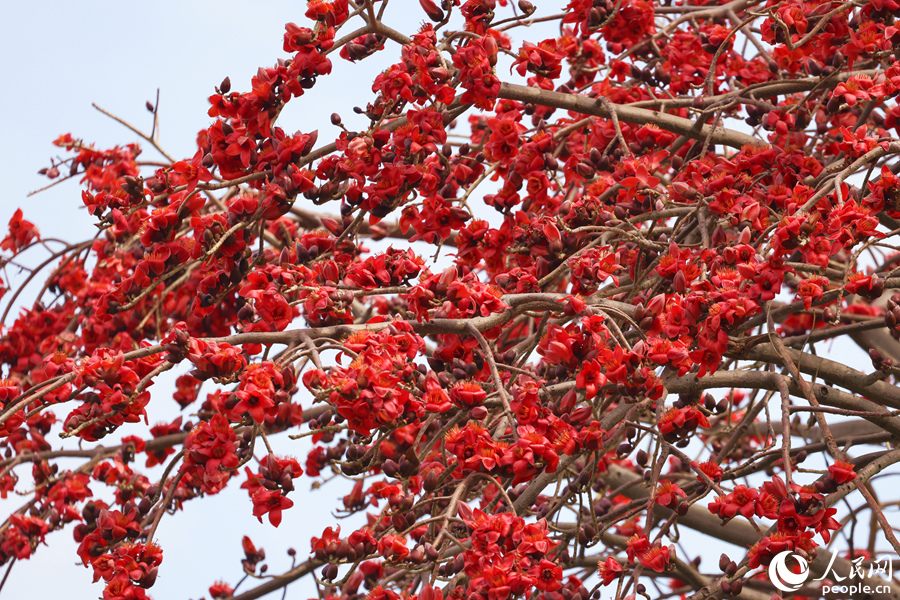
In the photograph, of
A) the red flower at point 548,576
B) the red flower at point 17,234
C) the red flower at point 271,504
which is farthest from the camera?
the red flower at point 17,234

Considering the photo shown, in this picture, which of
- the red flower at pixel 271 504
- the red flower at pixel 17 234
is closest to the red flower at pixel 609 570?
the red flower at pixel 271 504

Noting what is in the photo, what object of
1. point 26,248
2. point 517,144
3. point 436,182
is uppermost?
point 26,248

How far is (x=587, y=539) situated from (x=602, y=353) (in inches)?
25.1

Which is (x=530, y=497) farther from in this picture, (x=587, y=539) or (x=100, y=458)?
(x=100, y=458)

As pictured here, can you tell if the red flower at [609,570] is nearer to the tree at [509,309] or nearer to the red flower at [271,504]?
the tree at [509,309]

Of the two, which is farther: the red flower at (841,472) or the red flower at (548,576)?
the red flower at (841,472)

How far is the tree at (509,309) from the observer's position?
2.17 metres

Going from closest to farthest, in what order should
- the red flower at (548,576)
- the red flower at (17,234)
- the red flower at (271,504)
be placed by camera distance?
the red flower at (548,576) → the red flower at (271,504) → the red flower at (17,234)

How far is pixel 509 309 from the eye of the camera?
2.45 meters

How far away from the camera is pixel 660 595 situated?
3.72 metres

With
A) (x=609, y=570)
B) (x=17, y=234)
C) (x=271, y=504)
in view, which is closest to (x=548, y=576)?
(x=609, y=570)

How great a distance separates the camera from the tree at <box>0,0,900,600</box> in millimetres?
2174

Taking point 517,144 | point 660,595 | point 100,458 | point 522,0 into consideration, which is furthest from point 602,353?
point 100,458

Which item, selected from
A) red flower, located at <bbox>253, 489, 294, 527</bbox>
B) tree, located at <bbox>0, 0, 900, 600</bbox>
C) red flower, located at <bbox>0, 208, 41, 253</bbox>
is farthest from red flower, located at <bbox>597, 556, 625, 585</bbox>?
red flower, located at <bbox>0, 208, 41, 253</bbox>
